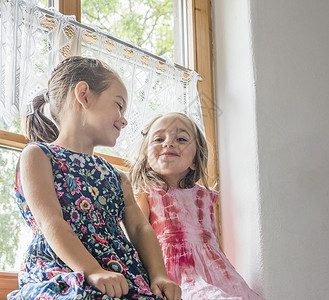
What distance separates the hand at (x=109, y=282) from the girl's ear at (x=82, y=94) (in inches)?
17.8

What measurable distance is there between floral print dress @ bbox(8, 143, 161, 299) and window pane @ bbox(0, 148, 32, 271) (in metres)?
0.19

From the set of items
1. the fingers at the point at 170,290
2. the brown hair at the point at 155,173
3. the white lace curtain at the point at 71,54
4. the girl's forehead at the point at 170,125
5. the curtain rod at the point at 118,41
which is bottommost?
the fingers at the point at 170,290

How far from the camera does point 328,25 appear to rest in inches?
85.0

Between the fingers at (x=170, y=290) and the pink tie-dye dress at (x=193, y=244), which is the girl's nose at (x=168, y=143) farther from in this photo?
the fingers at (x=170, y=290)

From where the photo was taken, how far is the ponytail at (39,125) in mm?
1483

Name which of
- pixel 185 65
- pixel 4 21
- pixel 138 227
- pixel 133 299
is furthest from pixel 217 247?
pixel 4 21

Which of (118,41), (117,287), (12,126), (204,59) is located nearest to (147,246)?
(117,287)

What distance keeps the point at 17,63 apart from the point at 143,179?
526 mm

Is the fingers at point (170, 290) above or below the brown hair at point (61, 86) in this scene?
below

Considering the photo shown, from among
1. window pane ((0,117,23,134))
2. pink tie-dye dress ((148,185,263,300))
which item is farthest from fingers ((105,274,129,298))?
window pane ((0,117,23,134))

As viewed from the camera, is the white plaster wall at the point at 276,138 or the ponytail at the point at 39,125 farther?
the white plaster wall at the point at 276,138

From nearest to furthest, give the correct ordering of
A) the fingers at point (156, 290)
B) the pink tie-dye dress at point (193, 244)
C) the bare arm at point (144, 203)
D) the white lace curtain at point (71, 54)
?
the fingers at point (156, 290)
the white lace curtain at point (71, 54)
the pink tie-dye dress at point (193, 244)
the bare arm at point (144, 203)

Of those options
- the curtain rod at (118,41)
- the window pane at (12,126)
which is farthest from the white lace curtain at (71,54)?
the window pane at (12,126)

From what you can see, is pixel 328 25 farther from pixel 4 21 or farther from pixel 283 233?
pixel 4 21
